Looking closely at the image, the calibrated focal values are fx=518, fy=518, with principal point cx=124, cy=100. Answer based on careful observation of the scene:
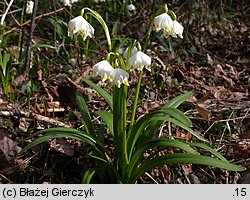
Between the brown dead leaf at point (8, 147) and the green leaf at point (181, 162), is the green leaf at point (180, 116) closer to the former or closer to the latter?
the green leaf at point (181, 162)

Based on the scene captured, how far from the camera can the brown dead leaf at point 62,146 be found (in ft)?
9.66

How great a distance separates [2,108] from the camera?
3.30 metres

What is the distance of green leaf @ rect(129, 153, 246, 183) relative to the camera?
2379mm

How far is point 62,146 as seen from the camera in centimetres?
297

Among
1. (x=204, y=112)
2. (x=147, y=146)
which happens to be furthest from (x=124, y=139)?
(x=204, y=112)

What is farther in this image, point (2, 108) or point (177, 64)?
point (177, 64)

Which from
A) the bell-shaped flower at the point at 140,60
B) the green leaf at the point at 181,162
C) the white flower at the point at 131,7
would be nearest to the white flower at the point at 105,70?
the bell-shaped flower at the point at 140,60

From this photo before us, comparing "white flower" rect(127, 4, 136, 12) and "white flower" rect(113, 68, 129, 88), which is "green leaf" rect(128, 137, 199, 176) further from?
"white flower" rect(127, 4, 136, 12)

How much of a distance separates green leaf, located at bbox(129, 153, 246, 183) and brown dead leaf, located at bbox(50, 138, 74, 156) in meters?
0.50

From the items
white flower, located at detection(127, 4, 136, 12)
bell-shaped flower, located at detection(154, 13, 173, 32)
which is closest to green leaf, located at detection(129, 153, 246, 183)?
bell-shaped flower, located at detection(154, 13, 173, 32)
